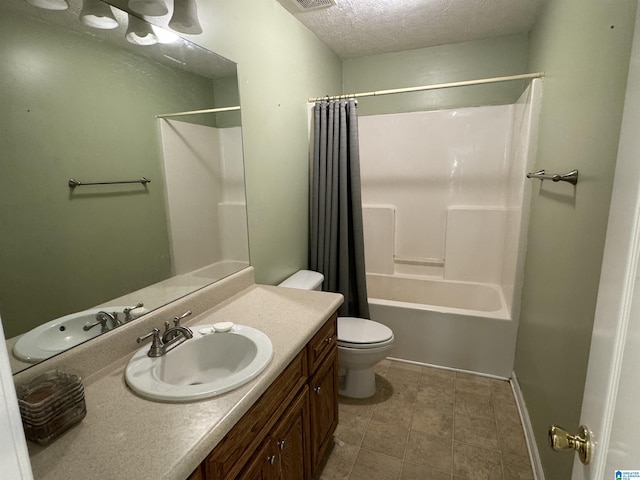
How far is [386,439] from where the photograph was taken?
1821 millimetres

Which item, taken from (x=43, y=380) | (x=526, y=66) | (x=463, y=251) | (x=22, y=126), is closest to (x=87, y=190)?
(x=22, y=126)

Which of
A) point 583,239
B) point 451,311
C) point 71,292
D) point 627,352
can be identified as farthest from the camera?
point 451,311

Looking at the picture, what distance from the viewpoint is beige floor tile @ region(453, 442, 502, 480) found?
62.9 inches

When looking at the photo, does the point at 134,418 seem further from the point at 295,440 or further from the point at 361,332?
the point at 361,332

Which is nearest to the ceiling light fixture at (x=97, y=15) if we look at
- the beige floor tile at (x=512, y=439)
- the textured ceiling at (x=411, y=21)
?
the textured ceiling at (x=411, y=21)

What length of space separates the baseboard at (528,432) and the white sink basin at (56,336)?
6.48 ft

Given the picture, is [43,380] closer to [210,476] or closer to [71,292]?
[71,292]

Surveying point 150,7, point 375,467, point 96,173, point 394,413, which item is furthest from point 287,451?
point 150,7

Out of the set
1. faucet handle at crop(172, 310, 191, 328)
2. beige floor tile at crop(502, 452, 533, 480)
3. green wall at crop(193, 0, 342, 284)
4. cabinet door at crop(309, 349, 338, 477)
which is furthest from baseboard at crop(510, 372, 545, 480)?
faucet handle at crop(172, 310, 191, 328)

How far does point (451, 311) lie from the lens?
→ 2.37 meters

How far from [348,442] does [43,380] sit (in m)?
1.50

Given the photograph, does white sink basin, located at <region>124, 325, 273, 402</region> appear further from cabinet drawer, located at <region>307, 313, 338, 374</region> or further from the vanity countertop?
cabinet drawer, located at <region>307, 313, 338, 374</region>

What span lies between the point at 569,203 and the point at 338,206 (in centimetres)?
136

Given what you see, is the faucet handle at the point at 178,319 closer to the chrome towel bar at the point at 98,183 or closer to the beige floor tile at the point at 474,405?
the chrome towel bar at the point at 98,183
